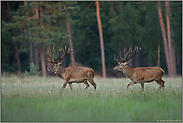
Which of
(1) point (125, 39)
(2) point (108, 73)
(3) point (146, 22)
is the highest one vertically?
(3) point (146, 22)

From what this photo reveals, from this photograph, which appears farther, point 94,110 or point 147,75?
point 147,75

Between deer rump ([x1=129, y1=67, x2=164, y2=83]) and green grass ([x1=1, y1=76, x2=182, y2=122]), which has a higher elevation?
deer rump ([x1=129, y1=67, x2=164, y2=83])

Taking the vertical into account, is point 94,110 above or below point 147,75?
below

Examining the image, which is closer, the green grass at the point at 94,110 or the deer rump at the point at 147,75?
the green grass at the point at 94,110

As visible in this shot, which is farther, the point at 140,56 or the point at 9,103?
the point at 140,56

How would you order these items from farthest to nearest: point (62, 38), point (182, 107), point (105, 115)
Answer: point (62, 38), point (182, 107), point (105, 115)

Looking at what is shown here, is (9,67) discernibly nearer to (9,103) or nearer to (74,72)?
(74,72)

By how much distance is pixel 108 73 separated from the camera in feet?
108

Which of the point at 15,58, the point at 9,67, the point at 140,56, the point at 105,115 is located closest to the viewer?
the point at 105,115

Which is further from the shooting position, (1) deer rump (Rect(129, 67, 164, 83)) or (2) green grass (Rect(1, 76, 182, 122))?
(1) deer rump (Rect(129, 67, 164, 83))

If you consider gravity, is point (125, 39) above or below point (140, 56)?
above

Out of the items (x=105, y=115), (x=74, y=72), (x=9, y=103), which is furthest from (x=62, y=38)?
(x=105, y=115)

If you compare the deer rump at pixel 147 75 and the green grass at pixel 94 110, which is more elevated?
the deer rump at pixel 147 75

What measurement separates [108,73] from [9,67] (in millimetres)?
12731
